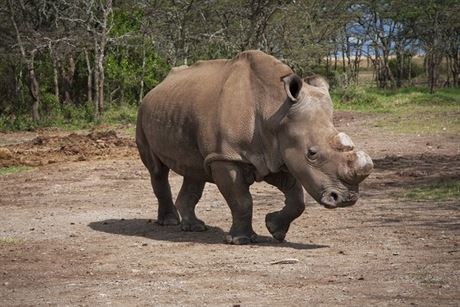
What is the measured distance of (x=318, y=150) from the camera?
9203 millimetres

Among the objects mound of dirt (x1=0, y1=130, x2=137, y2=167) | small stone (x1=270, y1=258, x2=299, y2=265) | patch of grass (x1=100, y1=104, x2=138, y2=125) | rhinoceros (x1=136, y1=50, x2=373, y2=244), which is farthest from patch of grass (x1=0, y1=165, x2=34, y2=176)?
patch of grass (x1=100, y1=104, x2=138, y2=125)

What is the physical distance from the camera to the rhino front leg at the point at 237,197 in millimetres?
9852

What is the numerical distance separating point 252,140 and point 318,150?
86 cm

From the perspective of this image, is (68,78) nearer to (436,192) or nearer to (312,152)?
(436,192)

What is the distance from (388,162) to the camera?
16906 mm

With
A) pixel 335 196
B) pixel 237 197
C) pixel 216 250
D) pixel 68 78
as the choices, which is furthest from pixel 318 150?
pixel 68 78

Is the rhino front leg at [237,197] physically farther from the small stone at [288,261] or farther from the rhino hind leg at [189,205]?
the small stone at [288,261]

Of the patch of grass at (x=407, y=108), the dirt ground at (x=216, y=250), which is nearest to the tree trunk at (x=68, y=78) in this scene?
the patch of grass at (x=407, y=108)

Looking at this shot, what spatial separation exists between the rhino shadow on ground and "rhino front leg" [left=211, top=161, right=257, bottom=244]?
198 mm

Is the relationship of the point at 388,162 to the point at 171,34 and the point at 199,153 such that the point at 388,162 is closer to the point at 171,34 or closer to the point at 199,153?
the point at 199,153

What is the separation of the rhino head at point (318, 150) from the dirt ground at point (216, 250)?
0.56 metres

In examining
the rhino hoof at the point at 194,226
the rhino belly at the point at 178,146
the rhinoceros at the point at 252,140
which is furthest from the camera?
the rhino hoof at the point at 194,226

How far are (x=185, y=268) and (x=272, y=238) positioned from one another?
6.26 feet

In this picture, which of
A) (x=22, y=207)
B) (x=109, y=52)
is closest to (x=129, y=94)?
(x=109, y=52)
